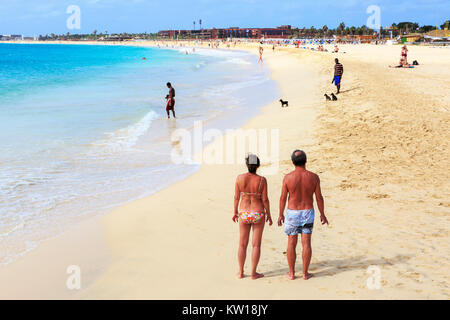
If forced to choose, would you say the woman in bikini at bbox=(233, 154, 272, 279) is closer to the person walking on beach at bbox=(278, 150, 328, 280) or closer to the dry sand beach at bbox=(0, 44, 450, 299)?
the person walking on beach at bbox=(278, 150, 328, 280)

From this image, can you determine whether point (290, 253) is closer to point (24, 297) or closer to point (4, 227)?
point (24, 297)

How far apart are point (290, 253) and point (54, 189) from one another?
627cm

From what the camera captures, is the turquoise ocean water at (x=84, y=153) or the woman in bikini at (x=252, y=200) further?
the turquoise ocean water at (x=84, y=153)

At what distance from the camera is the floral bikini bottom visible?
15.1 ft

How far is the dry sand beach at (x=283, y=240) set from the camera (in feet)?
15.6

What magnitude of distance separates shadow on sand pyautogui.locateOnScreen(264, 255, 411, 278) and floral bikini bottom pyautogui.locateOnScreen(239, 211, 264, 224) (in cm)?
84

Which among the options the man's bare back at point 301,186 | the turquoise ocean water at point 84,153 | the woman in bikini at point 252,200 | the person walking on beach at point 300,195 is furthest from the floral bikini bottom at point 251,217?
the turquoise ocean water at point 84,153

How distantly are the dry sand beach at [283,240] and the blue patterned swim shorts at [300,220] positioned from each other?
2.29 feet

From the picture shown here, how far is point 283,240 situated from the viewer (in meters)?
5.98

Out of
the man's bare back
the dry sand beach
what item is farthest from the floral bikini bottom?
the dry sand beach

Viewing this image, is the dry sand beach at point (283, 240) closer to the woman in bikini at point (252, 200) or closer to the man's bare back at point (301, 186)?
the woman in bikini at point (252, 200)

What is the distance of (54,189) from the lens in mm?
8906

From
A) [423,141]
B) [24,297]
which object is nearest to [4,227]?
[24,297]

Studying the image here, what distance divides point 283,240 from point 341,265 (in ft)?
3.55
